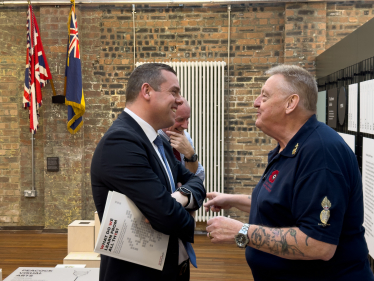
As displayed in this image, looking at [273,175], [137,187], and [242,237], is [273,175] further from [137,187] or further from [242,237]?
[137,187]

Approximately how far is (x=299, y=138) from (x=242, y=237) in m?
0.44

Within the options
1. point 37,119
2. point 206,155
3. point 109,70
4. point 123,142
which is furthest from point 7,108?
point 123,142

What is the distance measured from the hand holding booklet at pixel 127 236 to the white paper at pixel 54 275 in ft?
3.23

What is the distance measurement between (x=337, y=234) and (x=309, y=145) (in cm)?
32

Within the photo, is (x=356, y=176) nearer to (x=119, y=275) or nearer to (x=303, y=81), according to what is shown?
(x=303, y=81)

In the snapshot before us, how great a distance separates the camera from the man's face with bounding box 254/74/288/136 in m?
1.38

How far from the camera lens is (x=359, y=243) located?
1.27m

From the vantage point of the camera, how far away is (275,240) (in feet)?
4.05

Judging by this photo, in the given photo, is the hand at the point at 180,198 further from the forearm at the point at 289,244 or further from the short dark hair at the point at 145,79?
the short dark hair at the point at 145,79

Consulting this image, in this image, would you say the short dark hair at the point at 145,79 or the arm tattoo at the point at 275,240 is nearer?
the arm tattoo at the point at 275,240

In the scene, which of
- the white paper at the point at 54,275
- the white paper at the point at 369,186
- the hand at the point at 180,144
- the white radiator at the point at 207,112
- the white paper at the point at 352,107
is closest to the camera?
the white paper at the point at 54,275

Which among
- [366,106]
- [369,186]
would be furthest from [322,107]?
[369,186]

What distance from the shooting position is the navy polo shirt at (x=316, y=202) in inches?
45.4

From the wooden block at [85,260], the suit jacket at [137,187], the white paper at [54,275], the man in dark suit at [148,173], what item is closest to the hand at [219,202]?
the man in dark suit at [148,173]
